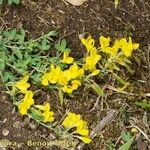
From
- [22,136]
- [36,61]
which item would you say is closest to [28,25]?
[36,61]

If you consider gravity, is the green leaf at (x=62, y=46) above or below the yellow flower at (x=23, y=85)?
above

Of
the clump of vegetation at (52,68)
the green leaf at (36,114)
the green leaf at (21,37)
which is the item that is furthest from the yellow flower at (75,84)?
the green leaf at (21,37)

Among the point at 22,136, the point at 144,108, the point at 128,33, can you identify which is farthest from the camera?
the point at 128,33

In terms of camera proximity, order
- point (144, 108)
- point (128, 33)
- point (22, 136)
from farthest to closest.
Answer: point (128, 33)
point (144, 108)
point (22, 136)

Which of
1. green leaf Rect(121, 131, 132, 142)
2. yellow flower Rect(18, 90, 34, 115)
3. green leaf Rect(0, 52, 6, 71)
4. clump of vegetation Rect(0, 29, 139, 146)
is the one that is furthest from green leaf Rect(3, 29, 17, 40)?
green leaf Rect(121, 131, 132, 142)

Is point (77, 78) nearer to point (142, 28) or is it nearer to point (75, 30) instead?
point (75, 30)

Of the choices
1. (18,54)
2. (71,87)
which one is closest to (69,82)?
(71,87)

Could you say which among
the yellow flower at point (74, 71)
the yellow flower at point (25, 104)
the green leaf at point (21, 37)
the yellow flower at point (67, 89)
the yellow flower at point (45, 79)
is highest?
the green leaf at point (21, 37)

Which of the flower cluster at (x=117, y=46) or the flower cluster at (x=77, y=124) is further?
the flower cluster at (x=117, y=46)

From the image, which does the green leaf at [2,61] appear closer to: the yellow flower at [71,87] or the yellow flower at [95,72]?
the yellow flower at [71,87]
